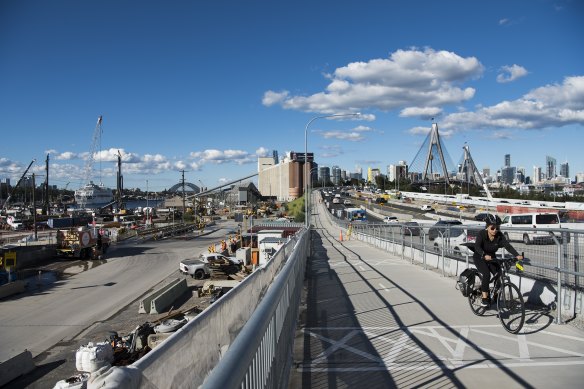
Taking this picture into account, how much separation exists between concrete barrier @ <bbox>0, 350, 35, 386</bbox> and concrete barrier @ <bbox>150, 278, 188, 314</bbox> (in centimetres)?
881

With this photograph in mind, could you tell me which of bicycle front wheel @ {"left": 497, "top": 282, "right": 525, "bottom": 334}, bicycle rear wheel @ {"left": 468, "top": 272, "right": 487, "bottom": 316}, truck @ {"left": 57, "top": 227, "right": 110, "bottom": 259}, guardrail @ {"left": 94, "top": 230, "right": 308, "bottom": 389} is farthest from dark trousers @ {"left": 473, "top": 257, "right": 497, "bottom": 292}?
truck @ {"left": 57, "top": 227, "right": 110, "bottom": 259}

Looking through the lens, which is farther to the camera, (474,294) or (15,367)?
(15,367)

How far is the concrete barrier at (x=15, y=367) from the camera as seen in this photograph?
15.0 meters

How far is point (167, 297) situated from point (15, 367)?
11.9 m

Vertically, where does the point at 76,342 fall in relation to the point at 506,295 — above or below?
below

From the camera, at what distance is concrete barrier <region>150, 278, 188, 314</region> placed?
25.1 m

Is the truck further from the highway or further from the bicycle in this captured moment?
the bicycle

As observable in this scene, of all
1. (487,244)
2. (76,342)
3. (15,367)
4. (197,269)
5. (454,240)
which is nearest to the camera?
(487,244)

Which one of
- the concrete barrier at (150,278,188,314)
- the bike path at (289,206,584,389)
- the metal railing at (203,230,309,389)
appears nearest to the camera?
the metal railing at (203,230,309,389)

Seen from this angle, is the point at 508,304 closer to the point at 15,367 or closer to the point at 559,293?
the point at 559,293

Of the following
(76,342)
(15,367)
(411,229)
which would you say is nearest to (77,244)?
(76,342)

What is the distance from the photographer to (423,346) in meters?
6.85

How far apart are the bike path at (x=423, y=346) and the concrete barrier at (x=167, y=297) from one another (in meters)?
16.2

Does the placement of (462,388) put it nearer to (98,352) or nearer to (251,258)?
(98,352)
